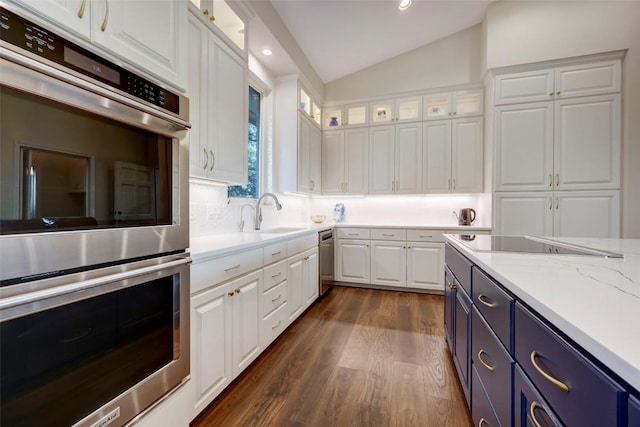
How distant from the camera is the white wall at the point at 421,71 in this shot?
3.63 m

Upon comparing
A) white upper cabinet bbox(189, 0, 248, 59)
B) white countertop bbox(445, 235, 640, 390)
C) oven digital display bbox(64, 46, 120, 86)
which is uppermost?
white upper cabinet bbox(189, 0, 248, 59)

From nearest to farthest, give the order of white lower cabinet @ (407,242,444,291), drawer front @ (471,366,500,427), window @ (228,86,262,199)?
drawer front @ (471,366,500,427)
window @ (228,86,262,199)
white lower cabinet @ (407,242,444,291)

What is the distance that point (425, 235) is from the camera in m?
3.50

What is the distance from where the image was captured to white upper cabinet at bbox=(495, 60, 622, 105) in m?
2.88

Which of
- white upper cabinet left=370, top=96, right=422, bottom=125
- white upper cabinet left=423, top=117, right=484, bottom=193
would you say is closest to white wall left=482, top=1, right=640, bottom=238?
white upper cabinet left=423, top=117, right=484, bottom=193

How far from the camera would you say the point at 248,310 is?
5.79 ft

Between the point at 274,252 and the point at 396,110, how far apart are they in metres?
2.91

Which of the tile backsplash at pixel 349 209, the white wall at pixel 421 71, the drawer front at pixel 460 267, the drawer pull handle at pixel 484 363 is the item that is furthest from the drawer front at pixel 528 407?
the white wall at pixel 421 71

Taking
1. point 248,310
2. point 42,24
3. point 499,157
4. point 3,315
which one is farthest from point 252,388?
point 499,157

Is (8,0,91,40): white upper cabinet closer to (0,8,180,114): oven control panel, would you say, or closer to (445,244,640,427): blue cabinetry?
(0,8,180,114): oven control panel

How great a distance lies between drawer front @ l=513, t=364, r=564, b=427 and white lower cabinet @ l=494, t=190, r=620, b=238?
9.00ft

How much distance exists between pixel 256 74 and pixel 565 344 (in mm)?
3283

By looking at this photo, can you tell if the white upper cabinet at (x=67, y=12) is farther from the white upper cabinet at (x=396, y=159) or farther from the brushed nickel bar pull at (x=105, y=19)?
the white upper cabinet at (x=396, y=159)

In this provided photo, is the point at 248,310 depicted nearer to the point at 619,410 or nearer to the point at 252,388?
the point at 252,388
